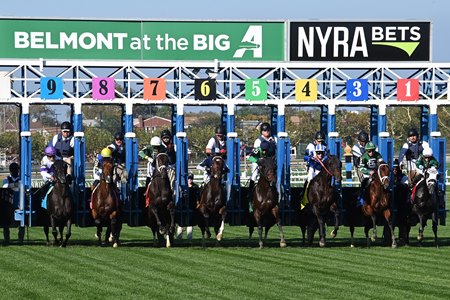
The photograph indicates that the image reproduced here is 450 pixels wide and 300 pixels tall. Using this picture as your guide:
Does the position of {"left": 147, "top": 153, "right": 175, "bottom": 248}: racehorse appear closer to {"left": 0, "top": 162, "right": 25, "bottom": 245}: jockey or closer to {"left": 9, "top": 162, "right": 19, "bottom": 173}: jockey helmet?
{"left": 0, "top": 162, "right": 25, "bottom": 245}: jockey

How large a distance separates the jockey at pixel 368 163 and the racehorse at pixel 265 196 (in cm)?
171

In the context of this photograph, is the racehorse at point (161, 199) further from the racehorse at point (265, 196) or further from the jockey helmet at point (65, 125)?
the jockey helmet at point (65, 125)

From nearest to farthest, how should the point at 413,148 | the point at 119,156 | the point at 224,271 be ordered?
the point at 224,271, the point at 413,148, the point at 119,156

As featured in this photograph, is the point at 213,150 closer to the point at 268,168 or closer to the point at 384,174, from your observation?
the point at 268,168

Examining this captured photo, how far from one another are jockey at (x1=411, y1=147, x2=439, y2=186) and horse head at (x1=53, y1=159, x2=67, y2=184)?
6235mm

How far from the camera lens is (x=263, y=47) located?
2600cm

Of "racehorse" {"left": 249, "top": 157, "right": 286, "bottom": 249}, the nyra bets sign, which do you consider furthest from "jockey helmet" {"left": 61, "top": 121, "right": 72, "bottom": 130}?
the nyra bets sign

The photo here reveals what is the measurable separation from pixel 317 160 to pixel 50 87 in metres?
5.23

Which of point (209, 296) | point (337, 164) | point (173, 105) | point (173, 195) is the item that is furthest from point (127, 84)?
point (209, 296)

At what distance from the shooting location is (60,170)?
2319 cm

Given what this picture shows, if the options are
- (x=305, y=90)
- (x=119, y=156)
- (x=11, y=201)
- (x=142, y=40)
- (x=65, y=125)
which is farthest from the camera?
(x=142, y=40)

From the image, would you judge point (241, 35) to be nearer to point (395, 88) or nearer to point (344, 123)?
point (395, 88)

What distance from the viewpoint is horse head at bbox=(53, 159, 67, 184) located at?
23172mm

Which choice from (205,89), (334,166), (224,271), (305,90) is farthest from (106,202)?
(224,271)
